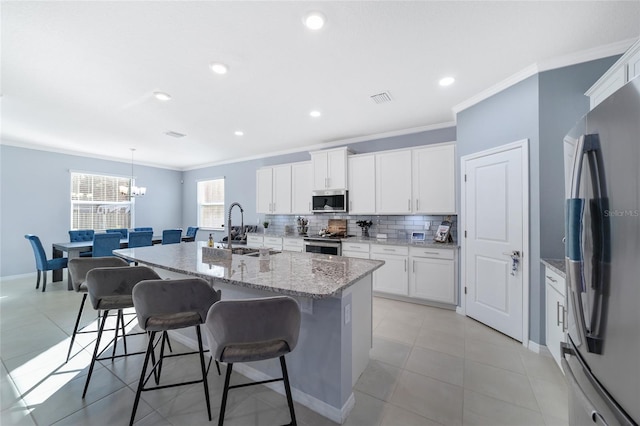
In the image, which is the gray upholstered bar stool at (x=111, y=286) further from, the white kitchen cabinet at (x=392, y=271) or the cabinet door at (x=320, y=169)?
the cabinet door at (x=320, y=169)

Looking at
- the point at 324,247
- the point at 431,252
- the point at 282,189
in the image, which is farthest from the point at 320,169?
the point at 431,252

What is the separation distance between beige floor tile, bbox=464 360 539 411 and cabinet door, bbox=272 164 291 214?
4.02 meters

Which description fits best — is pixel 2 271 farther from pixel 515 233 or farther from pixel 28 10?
pixel 515 233

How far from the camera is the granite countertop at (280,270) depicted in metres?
1.46

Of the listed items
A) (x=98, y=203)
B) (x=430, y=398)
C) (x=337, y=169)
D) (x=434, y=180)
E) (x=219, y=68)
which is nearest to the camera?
(x=430, y=398)

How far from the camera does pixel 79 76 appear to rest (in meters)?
2.60

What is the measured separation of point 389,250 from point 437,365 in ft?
6.09

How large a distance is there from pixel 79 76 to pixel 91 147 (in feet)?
12.0

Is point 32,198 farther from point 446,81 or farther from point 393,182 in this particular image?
point 446,81

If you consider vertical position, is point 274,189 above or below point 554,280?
above

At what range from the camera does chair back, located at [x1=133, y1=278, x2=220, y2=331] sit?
1.56 metres

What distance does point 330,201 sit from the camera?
15.5ft

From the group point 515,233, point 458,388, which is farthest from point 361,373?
point 515,233

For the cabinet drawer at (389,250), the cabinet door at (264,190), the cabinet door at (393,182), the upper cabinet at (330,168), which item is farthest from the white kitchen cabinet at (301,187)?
the cabinet drawer at (389,250)
